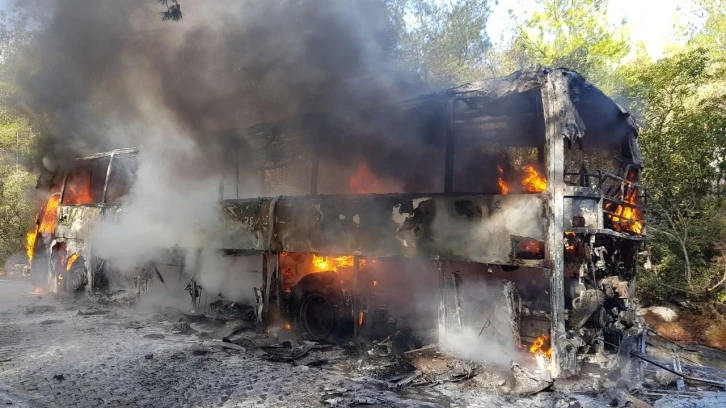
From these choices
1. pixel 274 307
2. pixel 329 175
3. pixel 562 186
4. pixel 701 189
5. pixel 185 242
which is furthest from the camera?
pixel 701 189

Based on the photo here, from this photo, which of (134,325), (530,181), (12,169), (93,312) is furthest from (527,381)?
(12,169)

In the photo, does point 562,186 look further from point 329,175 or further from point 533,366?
point 329,175

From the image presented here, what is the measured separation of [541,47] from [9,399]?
2768 cm

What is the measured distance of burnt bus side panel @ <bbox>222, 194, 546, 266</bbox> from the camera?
5.22m

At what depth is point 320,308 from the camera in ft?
24.1

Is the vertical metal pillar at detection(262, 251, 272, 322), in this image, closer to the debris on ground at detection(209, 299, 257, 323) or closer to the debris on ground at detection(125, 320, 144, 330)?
the debris on ground at detection(209, 299, 257, 323)

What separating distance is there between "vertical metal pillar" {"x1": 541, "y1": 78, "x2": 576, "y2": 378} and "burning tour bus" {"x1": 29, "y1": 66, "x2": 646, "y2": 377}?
13mm

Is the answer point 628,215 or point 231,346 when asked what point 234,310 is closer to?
point 231,346

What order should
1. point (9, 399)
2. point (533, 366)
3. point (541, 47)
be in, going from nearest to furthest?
point (9, 399), point (533, 366), point (541, 47)

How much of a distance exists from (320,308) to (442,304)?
2303 millimetres

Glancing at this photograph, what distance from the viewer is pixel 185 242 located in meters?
9.20

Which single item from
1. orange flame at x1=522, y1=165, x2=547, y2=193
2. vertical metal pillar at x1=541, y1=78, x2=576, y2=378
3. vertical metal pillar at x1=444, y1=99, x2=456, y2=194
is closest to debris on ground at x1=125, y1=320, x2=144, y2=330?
vertical metal pillar at x1=444, y1=99, x2=456, y2=194

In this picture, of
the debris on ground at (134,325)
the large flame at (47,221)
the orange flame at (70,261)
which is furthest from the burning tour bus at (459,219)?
the large flame at (47,221)

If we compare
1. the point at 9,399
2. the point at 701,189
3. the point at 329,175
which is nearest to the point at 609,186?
the point at 329,175
